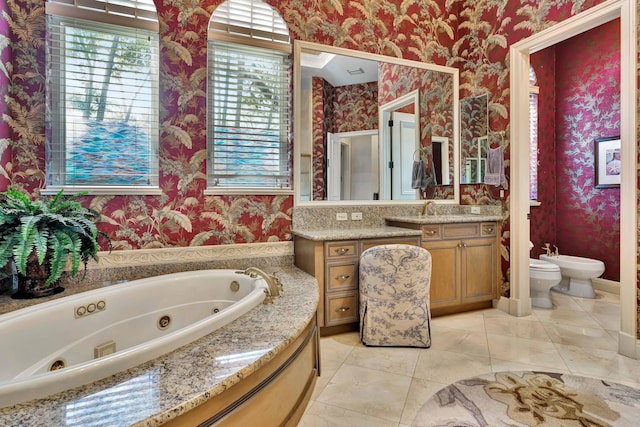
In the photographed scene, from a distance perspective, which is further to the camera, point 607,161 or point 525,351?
point 607,161

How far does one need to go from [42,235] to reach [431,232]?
2.65m

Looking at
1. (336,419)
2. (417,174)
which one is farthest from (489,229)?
(336,419)

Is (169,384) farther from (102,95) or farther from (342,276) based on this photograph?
(102,95)

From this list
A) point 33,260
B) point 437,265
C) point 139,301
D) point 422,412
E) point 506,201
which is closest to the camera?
point 422,412

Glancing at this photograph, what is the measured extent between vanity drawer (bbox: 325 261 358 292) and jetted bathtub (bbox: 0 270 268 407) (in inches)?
26.2

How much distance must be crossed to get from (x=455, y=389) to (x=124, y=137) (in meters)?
2.63

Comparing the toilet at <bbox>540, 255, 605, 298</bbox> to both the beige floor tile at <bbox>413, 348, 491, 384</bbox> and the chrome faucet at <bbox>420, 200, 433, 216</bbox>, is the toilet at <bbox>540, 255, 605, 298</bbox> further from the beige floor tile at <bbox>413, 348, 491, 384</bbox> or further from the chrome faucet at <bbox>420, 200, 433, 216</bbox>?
the beige floor tile at <bbox>413, 348, 491, 384</bbox>

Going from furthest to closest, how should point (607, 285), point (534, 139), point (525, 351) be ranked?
point (534, 139), point (607, 285), point (525, 351)

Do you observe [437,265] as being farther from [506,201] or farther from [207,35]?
[207,35]

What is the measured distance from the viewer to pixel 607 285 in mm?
3703

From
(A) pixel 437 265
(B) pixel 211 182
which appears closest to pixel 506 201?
(A) pixel 437 265

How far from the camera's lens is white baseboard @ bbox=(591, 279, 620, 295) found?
3611 millimetres

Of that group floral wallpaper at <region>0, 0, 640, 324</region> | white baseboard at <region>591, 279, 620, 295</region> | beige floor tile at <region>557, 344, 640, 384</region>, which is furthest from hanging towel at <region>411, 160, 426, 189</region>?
white baseboard at <region>591, 279, 620, 295</region>

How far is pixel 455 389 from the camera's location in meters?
1.79
